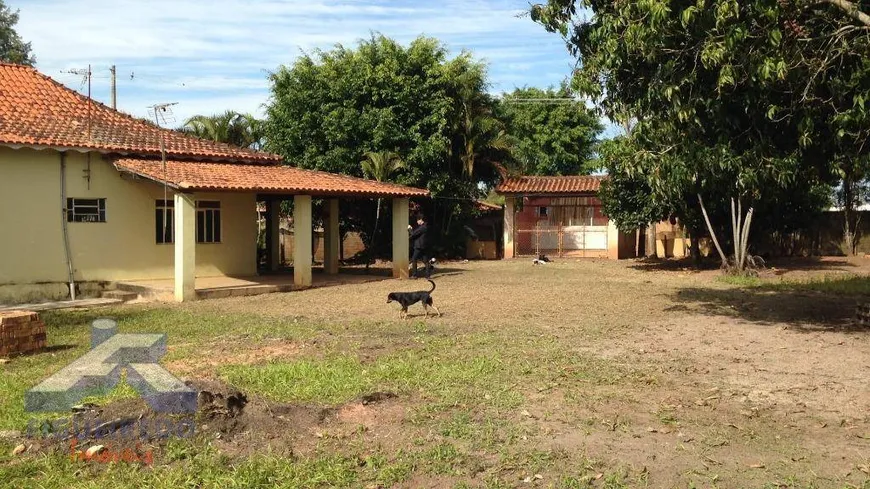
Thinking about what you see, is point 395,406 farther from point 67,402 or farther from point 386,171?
point 386,171

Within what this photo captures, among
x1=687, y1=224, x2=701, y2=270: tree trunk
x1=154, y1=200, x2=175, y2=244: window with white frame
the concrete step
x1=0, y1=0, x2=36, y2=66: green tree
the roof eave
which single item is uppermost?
x1=0, y1=0, x2=36, y2=66: green tree

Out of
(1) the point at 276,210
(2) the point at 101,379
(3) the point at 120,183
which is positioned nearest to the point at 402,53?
(1) the point at 276,210

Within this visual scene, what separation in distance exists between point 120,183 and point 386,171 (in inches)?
416

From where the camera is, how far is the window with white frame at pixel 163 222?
56.7 ft

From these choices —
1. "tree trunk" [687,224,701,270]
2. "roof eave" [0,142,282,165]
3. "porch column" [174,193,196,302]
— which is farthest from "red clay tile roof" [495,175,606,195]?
"porch column" [174,193,196,302]

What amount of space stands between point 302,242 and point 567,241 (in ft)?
55.0

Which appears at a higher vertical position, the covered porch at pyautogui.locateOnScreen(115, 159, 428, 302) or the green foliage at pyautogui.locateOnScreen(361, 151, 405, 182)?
the green foliage at pyautogui.locateOnScreen(361, 151, 405, 182)

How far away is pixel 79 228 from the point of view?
15844 millimetres

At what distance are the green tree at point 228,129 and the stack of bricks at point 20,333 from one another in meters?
18.2

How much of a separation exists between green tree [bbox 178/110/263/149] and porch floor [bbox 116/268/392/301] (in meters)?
8.20

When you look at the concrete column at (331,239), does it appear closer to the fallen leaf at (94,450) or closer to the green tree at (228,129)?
the green tree at (228,129)

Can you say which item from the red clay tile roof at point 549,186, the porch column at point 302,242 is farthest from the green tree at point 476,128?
the porch column at point 302,242

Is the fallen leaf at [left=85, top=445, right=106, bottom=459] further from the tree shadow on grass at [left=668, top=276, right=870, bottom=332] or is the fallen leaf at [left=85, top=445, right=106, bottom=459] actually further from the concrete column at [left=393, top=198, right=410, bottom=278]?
the concrete column at [left=393, top=198, right=410, bottom=278]

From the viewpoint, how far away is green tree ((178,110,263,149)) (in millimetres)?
26469
